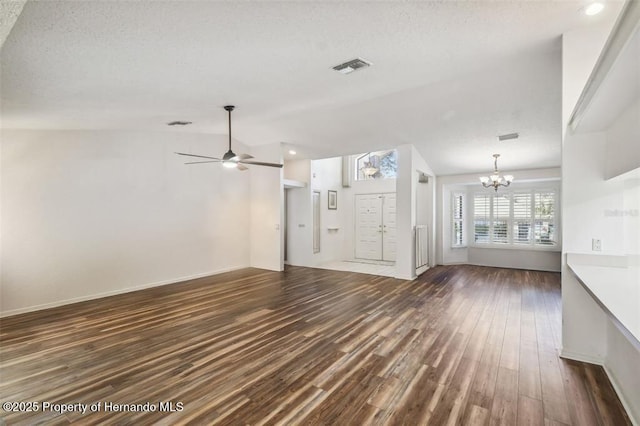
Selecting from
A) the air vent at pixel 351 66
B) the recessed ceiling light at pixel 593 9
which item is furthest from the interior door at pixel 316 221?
the recessed ceiling light at pixel 593 9

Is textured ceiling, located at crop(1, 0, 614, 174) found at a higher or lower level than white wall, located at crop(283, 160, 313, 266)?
higher

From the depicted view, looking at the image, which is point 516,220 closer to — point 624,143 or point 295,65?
point 624,143

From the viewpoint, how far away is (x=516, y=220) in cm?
807

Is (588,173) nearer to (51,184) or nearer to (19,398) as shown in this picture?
(19,398)

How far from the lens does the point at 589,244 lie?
2896 mm

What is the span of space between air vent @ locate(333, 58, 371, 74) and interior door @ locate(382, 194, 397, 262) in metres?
5.89

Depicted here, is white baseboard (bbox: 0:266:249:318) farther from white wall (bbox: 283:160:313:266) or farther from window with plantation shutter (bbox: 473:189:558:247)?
window with plantation shutter (bbox: 473:189:558:247)

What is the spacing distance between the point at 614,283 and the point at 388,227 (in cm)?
671

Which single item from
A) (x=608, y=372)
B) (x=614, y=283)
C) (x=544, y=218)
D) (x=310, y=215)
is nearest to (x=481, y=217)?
(x=544, y=218)

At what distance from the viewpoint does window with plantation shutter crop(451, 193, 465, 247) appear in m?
8.47

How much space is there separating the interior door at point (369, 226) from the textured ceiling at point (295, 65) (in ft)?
12.2

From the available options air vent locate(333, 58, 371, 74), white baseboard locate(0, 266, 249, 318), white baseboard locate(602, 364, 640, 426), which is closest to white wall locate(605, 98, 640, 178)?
white baseboard locate(602, 364, 640, 426)

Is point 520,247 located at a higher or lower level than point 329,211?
lower

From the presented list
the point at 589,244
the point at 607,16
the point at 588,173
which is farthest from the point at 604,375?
the point at 607,16
